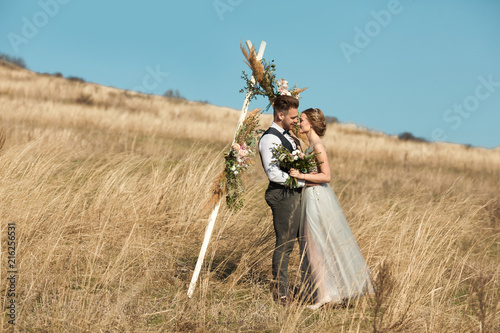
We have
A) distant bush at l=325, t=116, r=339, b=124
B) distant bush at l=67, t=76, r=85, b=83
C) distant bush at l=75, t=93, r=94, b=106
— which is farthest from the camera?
distant bush at l=67, t=76, r=85, b=83

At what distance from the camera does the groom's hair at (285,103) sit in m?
4.24

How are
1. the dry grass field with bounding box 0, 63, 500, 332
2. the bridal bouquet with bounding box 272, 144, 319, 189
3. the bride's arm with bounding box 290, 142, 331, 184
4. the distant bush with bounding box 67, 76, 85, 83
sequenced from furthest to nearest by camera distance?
1. the distant bush with bounding box 67, 76, 85, 83
2. the bride's arm with bounding box 290, 142, 331, 184
3. the bridal bouquet with bounding box 272, 144, 319, 189
4. the dry grass field with bounding box 0, 63, 500, 332

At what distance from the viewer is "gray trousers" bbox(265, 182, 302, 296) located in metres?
4.34

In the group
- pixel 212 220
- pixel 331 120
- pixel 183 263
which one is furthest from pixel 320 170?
pixel 331 120

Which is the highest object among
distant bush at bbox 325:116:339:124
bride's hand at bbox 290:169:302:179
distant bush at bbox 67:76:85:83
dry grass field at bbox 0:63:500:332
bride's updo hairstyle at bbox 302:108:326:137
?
distant bush at bbox 67:76:85:83

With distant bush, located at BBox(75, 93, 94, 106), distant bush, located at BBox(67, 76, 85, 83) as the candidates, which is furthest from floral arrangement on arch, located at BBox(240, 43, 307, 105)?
distant bush, located at BBox(67, 76, 85, 83)

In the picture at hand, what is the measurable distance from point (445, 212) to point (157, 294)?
17.4 feet

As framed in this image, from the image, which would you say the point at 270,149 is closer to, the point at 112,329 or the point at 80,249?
the point at 112,329

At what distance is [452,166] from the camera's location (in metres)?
20.0

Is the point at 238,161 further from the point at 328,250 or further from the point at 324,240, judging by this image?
the point at 328,250

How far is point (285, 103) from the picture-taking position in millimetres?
4254

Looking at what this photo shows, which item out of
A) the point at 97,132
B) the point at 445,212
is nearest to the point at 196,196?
the point at 445,212

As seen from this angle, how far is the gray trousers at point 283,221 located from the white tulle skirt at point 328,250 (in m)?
0.11

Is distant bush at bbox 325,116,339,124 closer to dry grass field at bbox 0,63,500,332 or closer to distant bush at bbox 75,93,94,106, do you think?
distant bush at bbox 75,93,94,106
